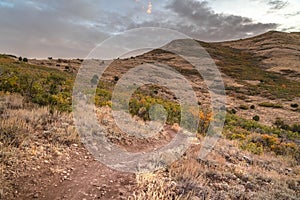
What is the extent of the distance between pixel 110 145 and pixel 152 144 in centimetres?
192

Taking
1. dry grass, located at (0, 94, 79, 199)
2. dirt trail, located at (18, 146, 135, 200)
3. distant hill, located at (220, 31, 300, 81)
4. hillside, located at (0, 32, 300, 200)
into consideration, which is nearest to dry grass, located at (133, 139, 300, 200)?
hillside, located at (0, 32, 300, 200)

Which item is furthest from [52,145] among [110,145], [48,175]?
[110,145]

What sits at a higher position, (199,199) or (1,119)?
(1,119)

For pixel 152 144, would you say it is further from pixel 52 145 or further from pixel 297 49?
pixel 297 49

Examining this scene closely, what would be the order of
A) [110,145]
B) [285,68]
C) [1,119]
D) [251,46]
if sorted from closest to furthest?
[1,119]
[110,145]
[285,68]
[251,46]

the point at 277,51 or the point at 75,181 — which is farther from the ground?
the point at 277,51

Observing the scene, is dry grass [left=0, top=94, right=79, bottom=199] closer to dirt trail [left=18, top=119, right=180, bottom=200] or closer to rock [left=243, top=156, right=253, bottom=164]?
dirt trail [left=18, top=119, right=180, bottom=200]

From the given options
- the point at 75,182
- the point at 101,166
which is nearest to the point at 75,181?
the point at 75,182

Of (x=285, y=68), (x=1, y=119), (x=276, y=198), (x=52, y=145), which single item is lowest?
(x=276, y=198)

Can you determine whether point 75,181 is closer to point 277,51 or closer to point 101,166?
point 101,166

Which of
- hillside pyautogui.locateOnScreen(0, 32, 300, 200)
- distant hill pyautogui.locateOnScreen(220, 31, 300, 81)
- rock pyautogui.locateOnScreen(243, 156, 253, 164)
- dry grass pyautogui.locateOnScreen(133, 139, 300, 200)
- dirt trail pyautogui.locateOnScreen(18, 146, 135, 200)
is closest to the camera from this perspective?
dirt trail pyautogui.locateOnScreen(18, 146, 135, 200)

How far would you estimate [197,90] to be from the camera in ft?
135

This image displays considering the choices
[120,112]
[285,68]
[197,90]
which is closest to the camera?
[120,112]

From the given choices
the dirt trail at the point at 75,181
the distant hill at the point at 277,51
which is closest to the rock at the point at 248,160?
the dirt trail at the point at 75,181
